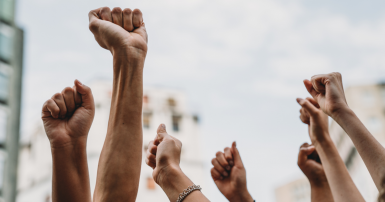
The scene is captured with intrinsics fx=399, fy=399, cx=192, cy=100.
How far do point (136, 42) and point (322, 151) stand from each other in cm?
125

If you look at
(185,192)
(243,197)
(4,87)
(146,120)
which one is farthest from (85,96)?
(146,120)

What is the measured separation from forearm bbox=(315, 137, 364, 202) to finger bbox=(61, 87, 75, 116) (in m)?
1.39

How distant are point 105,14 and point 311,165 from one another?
155cm

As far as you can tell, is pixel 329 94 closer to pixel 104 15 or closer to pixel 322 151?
pixel 322 151

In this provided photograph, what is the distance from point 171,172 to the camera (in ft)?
5.71

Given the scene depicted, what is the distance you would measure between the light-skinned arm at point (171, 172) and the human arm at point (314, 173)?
3.38ft

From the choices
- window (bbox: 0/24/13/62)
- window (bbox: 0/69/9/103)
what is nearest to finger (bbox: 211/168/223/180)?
window (bbox: 0/69/9/103)

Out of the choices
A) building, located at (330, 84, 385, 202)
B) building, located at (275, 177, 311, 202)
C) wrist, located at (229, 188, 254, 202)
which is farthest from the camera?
building, located at (275, 177, 311, 202)

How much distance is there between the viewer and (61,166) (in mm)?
1802

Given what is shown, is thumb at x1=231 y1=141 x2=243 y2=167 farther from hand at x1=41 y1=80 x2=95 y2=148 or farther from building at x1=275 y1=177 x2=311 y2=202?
building at x1=275 y1=177 x2=311 y2=202

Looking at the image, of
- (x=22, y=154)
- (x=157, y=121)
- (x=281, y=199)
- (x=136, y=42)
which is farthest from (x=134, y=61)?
(x=281, y=199)

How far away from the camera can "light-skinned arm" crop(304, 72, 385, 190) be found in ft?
5.16

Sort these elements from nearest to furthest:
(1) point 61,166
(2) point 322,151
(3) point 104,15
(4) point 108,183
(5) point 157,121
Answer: (4) point 108,183
(1) point 61,166
(3) point 104,15
(2) point 322,151
(5) point 157,121

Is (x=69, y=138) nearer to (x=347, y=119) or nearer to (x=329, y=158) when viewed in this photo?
(x=347, y=119)
